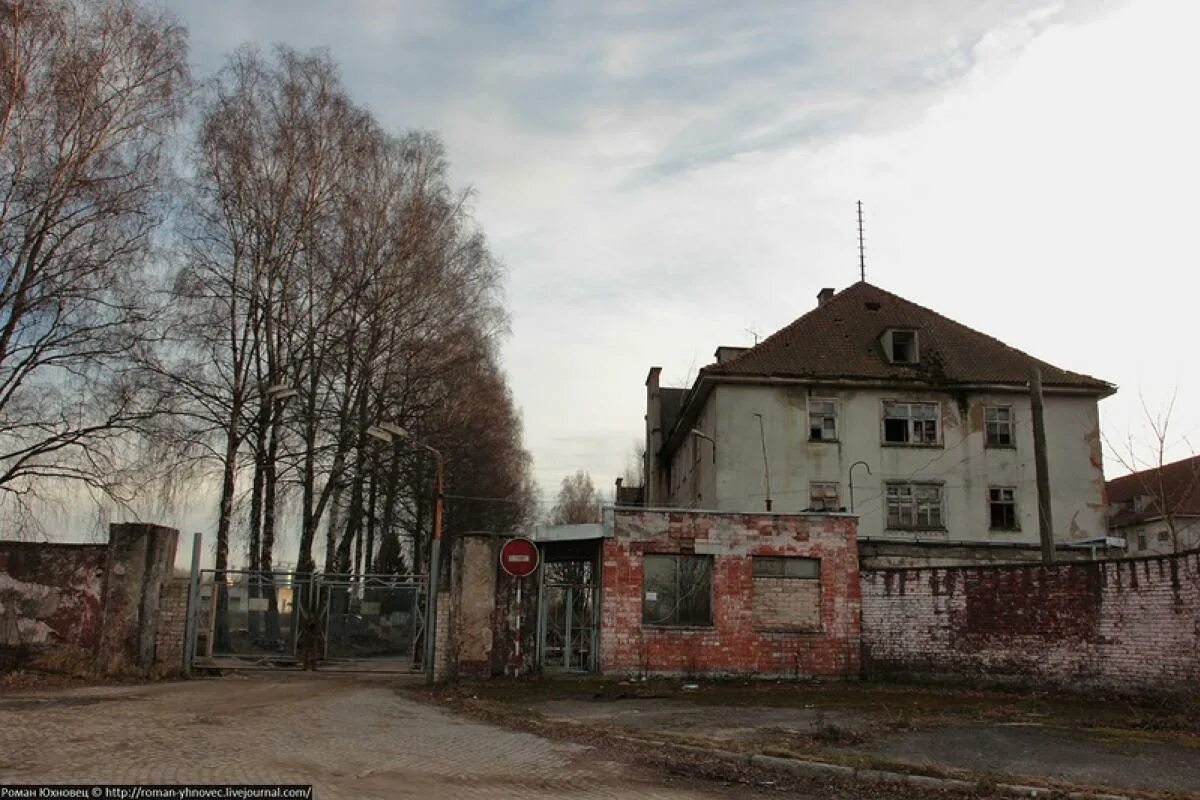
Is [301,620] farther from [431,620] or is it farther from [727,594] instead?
[727,594]

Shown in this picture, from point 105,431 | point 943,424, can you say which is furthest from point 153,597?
point 943,424

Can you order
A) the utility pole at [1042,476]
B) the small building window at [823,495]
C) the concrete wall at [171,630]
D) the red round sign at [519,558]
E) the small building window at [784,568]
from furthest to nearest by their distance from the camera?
the small building window at [823,495], the small building window at [784,568], the utility pole at [1042,476], the red round sign at [519,558], the concrete wall at [171,630]

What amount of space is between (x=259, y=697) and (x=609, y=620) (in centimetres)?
754

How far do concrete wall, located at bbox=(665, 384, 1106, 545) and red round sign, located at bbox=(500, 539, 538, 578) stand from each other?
1251cm

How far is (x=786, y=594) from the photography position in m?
21.9

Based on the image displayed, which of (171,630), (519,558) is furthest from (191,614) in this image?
(519,558)

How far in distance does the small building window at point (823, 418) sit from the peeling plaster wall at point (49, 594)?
853 inches

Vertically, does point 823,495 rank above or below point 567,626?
above

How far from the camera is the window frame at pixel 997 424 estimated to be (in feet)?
108

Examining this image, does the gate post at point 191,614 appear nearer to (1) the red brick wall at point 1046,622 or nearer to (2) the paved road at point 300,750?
(2) the paved road at point 300,750

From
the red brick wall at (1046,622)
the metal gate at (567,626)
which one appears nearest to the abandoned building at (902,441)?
the red brick wall at (1046,622)

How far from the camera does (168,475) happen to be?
25.5 meters

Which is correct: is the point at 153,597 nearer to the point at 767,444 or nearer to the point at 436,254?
the point at 436,254

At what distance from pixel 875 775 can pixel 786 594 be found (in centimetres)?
1252
